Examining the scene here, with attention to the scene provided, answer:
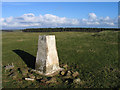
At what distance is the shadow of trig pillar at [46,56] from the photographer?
9555 mm

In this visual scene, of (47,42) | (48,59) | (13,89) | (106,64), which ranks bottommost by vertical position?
(13,89)

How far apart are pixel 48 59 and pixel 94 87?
419 centimetres

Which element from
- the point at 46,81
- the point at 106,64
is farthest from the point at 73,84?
the point at 106,64

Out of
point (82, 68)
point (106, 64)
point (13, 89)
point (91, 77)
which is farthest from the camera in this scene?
point (106, 64)

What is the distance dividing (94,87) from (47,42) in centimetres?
490

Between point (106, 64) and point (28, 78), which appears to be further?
point (106, 64)

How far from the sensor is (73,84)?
813 centimetres

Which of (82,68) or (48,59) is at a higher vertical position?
(48,59)

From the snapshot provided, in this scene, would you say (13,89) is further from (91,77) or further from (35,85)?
(91,77)

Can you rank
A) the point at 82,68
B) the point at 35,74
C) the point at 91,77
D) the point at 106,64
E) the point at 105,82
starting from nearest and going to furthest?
the point at 105,82 → the point at 91,77 → the point at 35,74 → the point at 82,68 → the point at 106,64

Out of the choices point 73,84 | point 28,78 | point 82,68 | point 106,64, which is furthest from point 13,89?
point 106,64

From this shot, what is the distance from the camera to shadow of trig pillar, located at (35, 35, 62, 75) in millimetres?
9555

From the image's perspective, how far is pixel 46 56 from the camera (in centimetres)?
963

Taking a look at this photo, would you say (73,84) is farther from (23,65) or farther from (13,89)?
(23,65)
